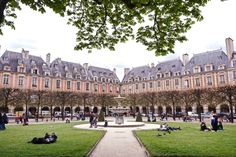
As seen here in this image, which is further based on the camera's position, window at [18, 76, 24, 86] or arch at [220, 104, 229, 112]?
window at [18, 76, 24, 86]

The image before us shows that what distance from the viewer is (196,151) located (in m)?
9.48

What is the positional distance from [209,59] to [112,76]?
31172mm

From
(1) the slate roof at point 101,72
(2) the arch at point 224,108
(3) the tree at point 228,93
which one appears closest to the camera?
(3) the tree at point 228,93

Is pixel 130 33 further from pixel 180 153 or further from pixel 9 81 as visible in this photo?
pixel 9 81

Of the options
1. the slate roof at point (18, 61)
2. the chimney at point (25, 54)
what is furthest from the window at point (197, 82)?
the chimney at point (25, 54)

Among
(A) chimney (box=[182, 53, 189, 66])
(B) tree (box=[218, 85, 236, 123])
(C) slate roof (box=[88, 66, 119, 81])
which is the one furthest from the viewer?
(C) slate roof (box=[88, 66, 119, 81])

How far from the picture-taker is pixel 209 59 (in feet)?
171

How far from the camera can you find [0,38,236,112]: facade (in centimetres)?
4828

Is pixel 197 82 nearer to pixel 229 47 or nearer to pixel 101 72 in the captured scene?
pixel 229 47

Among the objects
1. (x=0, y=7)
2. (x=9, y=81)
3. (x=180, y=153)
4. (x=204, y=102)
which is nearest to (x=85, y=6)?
(x=0, y=7)

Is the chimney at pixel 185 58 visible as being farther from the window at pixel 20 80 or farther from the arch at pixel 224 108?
the window at pixel 20 80

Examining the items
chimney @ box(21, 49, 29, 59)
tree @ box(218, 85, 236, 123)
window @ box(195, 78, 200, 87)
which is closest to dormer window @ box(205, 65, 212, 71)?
window @ box(195, 78, 200, 87)

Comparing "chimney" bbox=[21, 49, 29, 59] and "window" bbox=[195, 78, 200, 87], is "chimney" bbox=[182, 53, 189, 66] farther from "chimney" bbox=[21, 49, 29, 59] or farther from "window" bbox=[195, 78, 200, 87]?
"chimney" bbox=[21, 49, 29, 59]

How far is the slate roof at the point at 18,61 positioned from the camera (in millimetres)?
48781
